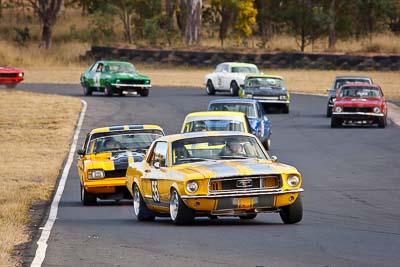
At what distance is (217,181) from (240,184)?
0.93ft

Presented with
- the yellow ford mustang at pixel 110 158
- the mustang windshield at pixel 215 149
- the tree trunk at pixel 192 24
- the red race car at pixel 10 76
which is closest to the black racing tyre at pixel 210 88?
the red race car at pixel 10 76

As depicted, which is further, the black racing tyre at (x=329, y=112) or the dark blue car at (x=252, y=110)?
the black racing tyre at (x=329, y=112)

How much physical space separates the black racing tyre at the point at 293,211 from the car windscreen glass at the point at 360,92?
77.8 ft

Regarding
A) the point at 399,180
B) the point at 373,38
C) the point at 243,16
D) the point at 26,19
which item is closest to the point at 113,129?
the point at 399,180

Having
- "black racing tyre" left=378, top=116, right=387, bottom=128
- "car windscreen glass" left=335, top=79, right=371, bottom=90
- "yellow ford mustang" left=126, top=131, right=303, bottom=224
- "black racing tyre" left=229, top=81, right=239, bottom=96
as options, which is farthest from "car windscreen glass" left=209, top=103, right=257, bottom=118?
"black racing tyre" left=229, top=81, right=239, bottom=96

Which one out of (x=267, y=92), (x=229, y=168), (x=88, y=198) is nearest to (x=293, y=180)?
(x=229, y=168)

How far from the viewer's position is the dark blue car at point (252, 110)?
3047 centimetres

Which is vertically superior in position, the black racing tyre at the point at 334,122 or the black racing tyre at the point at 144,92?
the black racing tyre at the point at 334,122

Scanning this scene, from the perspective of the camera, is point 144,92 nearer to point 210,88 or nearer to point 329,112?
point 210,88

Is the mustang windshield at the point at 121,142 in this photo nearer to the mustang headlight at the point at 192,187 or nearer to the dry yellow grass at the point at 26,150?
the dry yellow grass at the point at 26,150

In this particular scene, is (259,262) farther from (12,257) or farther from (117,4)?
(117,4)

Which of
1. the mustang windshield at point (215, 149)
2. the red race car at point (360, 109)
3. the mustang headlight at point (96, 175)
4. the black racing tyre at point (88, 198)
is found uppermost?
the mustang windshield at point (215, 149)

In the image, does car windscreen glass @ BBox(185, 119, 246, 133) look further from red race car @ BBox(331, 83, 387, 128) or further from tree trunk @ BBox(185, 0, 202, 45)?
tree trunk @ BBox(185, 0, 202, 45)

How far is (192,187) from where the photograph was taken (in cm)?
1499
